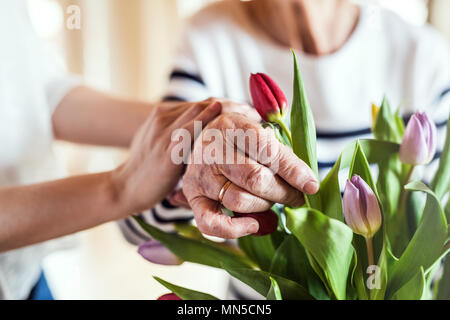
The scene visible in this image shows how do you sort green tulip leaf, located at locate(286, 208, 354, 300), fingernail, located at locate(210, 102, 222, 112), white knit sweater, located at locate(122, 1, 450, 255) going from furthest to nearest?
white knit sweater, located at locate(122, 1, 450, 255) → fingernail, located at locate(210, 102, 222, 112) → green tulip leaf, located at locate(286, 208, 354, 300)

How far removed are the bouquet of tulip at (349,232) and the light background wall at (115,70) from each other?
0.27ft

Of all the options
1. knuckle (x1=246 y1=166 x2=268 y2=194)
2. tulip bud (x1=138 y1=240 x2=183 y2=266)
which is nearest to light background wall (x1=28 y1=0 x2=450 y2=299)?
tulip bud (x1=138 y1=240 x2=183 y2=266)

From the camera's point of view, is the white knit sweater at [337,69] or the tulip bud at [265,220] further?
the white knit sweater at [337,69]

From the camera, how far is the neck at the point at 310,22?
0.56m

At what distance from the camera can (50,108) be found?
567 millimetres

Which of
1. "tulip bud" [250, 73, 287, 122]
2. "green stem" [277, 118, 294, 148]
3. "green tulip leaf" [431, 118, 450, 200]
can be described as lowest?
"green tulip leaf" [431, 118, 450, 200]

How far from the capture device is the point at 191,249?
0.34 m

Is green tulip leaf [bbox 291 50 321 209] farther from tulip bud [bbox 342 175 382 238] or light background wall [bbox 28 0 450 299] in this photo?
light background wall [bbox 28 0 450 299]

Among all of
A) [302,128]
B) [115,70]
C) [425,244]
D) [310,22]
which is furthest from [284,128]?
[115,70]

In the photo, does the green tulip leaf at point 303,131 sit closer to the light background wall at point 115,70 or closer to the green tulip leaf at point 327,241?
the green tulip leaf at point 327,241

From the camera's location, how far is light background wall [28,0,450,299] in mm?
440

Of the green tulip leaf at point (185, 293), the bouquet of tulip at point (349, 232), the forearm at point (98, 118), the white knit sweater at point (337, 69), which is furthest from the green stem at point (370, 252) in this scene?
the forearm at point (98, 118)

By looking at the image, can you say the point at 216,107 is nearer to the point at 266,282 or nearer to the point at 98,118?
the point at 266,282

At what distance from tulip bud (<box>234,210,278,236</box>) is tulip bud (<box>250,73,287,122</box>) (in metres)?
0.06
